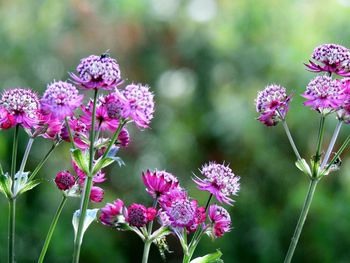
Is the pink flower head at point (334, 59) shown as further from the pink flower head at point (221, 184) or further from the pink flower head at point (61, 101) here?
the pink flower head at point (61, 101)

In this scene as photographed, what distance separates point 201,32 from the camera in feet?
17.8

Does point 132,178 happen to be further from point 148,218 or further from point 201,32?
point 148,218

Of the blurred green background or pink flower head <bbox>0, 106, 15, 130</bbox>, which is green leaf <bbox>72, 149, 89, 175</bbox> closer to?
pink flower head <bbox>0, 106, 15, 130</bbox>

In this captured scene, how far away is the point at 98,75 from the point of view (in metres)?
0.85

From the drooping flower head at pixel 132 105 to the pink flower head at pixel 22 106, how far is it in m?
0.10

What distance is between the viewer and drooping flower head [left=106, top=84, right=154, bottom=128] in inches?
33.8

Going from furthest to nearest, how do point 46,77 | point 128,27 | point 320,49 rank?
point 128,27 < point 46,77 < point 320,49

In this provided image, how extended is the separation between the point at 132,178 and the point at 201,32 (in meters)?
1.23

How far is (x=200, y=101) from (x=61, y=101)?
14.9 ft

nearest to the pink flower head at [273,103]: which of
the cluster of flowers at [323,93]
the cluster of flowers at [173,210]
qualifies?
the cluster of flowers at [323,93]

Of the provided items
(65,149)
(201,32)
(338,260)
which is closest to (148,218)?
(338,260)

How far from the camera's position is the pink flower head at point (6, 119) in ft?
2.99

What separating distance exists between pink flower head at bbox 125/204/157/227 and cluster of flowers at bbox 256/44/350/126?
221 mm

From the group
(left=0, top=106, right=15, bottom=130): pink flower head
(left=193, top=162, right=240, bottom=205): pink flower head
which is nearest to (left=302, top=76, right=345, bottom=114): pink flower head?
(left=193, top=162, right=240, bottom=205): pink flower head
